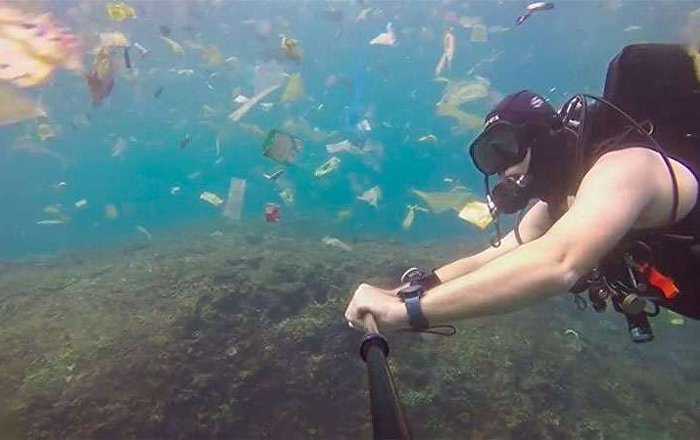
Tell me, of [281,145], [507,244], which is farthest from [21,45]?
[507,244]

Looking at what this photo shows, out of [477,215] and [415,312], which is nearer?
[415,312]

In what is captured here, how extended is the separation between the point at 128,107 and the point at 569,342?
5509cm

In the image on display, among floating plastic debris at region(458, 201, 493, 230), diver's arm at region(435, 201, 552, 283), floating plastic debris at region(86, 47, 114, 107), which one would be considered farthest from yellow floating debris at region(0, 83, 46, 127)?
diver's arm at region(435, 201, 552, 283)

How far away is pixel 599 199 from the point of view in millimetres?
1852

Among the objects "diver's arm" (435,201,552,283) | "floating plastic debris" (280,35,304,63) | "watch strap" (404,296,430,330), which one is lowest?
"floating plastic debris" (280,35,304,63)

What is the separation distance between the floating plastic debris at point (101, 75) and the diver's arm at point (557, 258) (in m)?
8.68

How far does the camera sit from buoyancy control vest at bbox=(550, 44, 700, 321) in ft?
7.45

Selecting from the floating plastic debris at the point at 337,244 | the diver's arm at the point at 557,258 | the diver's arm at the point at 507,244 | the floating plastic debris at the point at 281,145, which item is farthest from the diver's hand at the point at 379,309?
the floating plastic debris at the point at 337,244

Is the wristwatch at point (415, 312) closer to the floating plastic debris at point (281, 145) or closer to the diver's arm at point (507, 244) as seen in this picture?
the diver's arm at point (507, 244)

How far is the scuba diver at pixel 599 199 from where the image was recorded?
183 centimetres

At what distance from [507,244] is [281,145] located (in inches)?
211

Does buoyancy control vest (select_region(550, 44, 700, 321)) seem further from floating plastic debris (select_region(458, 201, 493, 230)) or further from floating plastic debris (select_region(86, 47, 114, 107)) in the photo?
floating plastic debris (select_region(86, 47, 114, 107))

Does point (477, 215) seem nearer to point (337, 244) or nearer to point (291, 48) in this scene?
point (291, 48)

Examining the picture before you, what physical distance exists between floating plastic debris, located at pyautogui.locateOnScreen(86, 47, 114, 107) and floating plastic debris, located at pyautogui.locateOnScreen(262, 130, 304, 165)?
10.7 ft
